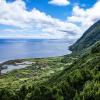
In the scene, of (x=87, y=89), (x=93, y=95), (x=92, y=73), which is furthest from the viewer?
(x=92, y=73)

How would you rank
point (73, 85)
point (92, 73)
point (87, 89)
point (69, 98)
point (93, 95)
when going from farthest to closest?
point (92, 73) → point (73, 85) → point (69, 98) → point (87, 89) → point (93, 95)

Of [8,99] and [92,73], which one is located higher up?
[92,73]

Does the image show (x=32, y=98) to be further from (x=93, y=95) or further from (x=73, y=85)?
(x=93, y=95)

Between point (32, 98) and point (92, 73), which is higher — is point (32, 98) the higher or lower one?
the lower one

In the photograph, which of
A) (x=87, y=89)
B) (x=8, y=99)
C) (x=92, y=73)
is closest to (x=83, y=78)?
(x=92, y=73)

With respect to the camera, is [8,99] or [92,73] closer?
[8,99]

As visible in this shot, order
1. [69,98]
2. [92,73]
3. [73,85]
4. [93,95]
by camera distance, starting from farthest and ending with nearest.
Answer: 1. [92,73]
2. [73,85]
3. [69,98]
4. [93,95]

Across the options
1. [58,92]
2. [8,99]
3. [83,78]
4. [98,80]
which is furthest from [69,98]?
[8,99]

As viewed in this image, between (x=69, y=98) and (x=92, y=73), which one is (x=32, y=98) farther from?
(x=92, y=73)

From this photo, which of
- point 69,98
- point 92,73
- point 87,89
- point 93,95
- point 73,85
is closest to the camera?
point 93,95
